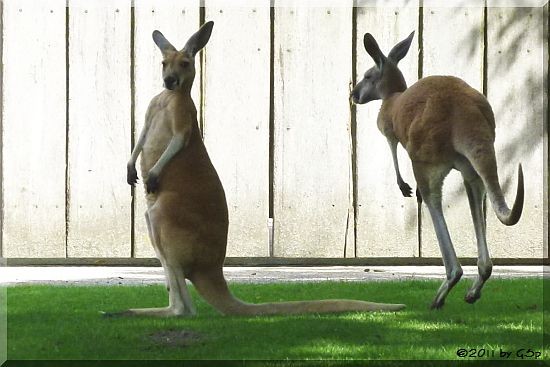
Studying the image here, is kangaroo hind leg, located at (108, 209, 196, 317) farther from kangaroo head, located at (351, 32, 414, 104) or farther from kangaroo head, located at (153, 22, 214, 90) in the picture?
kangaroo head, located at (351, 32, 414, 104)

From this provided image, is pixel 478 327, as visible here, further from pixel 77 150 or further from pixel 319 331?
pixel 77 150

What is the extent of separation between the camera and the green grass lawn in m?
3.68

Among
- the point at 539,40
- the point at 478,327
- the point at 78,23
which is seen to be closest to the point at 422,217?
the point at 478,327

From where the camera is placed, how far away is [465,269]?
4250mm

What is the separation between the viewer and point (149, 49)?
4.21 m

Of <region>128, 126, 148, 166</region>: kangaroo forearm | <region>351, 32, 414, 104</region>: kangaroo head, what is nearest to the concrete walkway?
<region>128, 126, 148, 166</region>: kangaroo forearm

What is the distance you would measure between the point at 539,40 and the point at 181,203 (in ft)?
Answer: 5.28

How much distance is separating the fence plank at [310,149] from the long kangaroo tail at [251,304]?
0.39 meters

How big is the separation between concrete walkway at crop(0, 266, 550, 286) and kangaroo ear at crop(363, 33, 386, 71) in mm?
847

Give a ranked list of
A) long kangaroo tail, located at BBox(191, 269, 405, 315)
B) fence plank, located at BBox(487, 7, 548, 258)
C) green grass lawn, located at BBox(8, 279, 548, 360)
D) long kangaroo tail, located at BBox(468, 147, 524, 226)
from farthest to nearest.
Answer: fence plank, located at BBox(487, 7, 548, 258) → long kangaroo tail, located at BBox(191, 269, 405, 315) → long kangaroo tail, located at BBox(468, 147, 524, 226) → green grass lawn, located at BBox(8, 279, 548, 360)

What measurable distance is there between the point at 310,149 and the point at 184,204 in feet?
2.17

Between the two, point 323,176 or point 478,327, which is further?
point 323,176

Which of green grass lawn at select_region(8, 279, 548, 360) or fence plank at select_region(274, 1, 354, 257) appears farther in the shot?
fence plank at select_region(274, 1, 354, 257)

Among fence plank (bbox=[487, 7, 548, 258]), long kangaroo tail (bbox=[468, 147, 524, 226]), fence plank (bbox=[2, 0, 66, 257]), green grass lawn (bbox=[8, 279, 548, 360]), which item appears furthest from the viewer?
fence plank (bbox=[487, 7, 548, 258])
